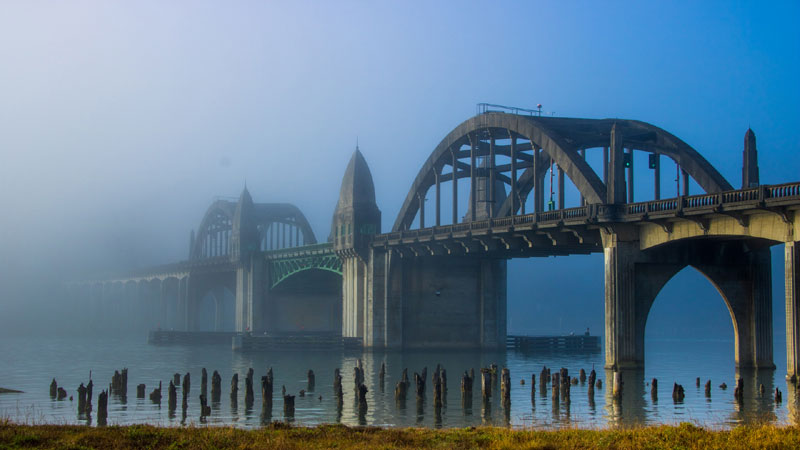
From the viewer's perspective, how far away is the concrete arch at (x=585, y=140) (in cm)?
6819

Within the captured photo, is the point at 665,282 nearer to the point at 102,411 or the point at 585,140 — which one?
the point at 585,140

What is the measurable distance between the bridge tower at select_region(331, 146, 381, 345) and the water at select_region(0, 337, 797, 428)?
8.57 meters

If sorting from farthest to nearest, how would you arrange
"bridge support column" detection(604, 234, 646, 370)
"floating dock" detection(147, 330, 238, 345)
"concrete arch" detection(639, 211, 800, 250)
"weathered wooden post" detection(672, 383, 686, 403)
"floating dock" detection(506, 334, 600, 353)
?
"floating dock" detection(147, 330, 238, 345)
"floating dock" detection(506, 334, 600, 353)
"bridge support column" detection(604, 234, 646, 370)
"concrete arch" detection(639, 211, 800, 250)
"weathered wooden post" detection(672, 383, 686, 403)

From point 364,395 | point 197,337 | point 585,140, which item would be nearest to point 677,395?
point 364,395

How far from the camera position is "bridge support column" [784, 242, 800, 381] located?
4778cm

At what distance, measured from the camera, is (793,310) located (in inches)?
1887

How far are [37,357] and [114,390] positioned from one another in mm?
51551

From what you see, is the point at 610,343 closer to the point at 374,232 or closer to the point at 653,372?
the point at 653,372

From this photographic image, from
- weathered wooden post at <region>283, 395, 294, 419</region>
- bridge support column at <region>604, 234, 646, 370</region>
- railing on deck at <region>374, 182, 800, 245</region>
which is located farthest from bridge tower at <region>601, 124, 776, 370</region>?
weathered wooden post at <region>283, 395, 294, 419</region>

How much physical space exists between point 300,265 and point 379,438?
97.3 m

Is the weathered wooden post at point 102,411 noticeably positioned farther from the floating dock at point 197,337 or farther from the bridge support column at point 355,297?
the floating dock at point 197,337

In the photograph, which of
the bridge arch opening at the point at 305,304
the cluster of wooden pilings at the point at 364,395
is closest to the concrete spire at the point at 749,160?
the cluster of wooden pilings at the point at 364,395

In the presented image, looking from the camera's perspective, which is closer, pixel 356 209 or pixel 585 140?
pixel 585 140

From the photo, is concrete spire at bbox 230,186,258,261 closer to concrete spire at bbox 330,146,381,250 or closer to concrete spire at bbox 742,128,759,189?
concrete spire at bbox 330,146,381,250
